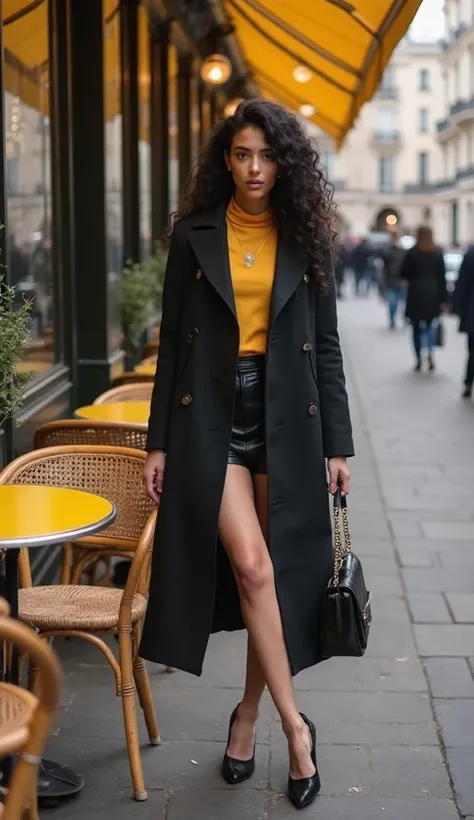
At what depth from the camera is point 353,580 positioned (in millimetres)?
3473

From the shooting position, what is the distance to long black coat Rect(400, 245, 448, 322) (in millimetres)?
Answer: 13898

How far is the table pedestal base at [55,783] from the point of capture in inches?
133

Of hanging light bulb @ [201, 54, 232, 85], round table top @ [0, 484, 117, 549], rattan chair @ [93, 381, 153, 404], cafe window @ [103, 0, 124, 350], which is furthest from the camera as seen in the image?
hanging light bulb @ [201, 54, 232, 85]

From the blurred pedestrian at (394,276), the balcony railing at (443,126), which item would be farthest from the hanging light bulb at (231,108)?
the balcony railing at (443,126)

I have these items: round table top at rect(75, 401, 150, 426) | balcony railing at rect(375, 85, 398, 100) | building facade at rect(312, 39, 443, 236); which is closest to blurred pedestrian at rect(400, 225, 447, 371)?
round table top at rect(75, 401, 150, 426)

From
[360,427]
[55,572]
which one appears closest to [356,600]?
[55,572]

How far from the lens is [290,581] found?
3455 millimetres

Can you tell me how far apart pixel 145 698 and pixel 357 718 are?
75 centimetres

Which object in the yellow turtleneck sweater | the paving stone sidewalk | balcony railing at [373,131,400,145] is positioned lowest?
the paving stone sidewalk

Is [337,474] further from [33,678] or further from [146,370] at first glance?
[146,370]

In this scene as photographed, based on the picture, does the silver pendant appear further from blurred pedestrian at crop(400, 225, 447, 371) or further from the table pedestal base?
blurred pedestrian at crop(400, 225, 447, 371)

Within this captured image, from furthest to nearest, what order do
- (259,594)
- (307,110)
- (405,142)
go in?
1. (405,142)
2. (307,110)
3. (259,594)

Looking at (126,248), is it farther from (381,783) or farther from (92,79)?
(381,783)

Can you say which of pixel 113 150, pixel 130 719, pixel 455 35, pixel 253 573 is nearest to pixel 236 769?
pixel 130 719
